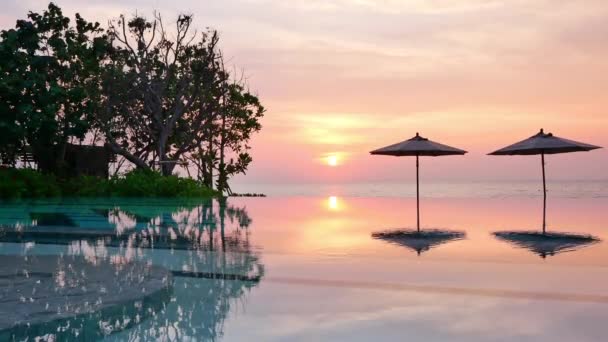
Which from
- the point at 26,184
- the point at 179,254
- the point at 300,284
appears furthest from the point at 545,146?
the point at 26,184

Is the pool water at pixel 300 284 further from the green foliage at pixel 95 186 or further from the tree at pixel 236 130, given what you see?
the tree at pixel 236 130

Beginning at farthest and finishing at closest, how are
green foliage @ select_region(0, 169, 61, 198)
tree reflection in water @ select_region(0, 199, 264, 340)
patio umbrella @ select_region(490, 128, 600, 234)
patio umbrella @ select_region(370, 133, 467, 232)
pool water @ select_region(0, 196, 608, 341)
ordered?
green foliage @ select_region(0, 169, 61, 198), patio umbrella @ select_region(370, 133, 467, 232), patio umbrella @ select_region(490, 128, 600, 234), tree reflection in water @ select_region(0, 199, 264, 340), pool water @ select_region(0, 196, 608, 341)

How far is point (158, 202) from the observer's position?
23.6m

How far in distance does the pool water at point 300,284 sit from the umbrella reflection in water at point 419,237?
42 millimetres

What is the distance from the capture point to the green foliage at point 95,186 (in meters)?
25.3

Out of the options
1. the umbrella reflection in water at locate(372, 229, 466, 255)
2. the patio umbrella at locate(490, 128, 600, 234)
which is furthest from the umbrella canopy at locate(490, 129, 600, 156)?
the umbrella reflection in water at locate(372, 229, 466, 255)

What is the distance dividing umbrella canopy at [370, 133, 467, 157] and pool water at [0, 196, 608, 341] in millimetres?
7235

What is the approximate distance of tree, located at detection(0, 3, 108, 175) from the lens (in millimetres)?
25781

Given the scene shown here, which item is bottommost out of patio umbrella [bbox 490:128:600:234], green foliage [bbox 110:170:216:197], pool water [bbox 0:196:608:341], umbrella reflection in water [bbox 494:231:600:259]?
pool water [bbox 0:196:608:341]

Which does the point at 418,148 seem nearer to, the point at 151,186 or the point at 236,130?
the point at 151,186

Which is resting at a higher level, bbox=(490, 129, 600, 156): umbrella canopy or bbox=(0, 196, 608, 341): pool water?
bbox=(490, 129, 600, 156): umbrella canopy

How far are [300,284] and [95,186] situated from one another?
861 inches

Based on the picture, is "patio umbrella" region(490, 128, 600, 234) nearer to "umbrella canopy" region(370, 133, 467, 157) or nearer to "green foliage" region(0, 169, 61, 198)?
"umbrella canopy" region(370, 133, 467, 157)

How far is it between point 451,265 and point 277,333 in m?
4.18
